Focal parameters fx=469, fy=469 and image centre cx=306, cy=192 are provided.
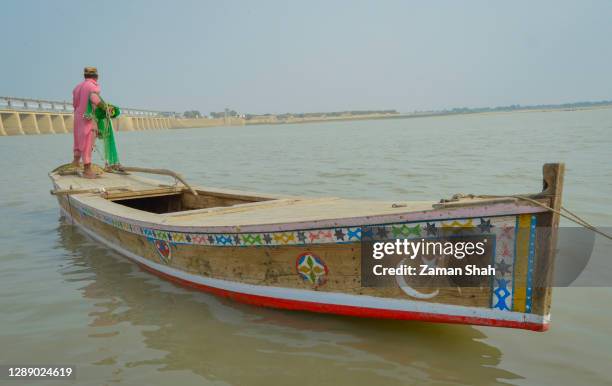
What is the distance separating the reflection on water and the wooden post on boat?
25.9 inches

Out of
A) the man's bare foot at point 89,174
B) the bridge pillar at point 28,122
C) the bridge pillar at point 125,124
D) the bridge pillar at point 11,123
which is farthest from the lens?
the bridge pillar at point 125,124

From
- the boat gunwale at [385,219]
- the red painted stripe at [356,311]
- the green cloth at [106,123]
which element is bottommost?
the red painted stripe at [356,311]

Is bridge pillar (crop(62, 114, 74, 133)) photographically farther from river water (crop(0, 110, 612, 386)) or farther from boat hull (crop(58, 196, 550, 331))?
boat hull (crop(58, 196, 550, 331))

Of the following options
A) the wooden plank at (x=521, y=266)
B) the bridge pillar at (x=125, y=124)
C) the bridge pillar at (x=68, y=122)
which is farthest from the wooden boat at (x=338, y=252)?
the bridge pillar at (x=125, y=124)

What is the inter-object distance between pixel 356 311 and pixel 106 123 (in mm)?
7006

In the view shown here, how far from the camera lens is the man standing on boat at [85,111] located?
8.07m

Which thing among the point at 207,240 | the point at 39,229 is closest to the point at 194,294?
→ the point at 207,240

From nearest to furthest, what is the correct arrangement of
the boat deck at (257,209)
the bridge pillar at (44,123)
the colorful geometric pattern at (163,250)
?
the boat deck at (257,209) → the colorful geometric pattern at (163,250) → the bridge pillar at (44,123)

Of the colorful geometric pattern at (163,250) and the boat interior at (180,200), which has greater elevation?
the boat interior at (180,200)

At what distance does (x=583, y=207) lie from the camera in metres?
8.20

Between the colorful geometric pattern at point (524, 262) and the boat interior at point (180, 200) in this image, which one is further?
the boat interior at point (180, 200)

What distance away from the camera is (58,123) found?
6781cm

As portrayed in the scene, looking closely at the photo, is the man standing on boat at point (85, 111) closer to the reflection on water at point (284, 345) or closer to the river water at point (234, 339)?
the river water at point (234, 339)

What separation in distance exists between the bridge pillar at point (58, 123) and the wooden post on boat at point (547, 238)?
2916 inches
